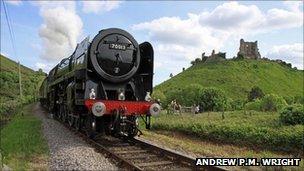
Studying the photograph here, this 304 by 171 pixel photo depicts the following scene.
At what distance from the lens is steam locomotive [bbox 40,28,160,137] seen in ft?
44.3

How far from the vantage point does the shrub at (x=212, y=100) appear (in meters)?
44.5

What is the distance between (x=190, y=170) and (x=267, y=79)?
9515 cm

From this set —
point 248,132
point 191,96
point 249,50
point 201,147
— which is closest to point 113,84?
point 201,147

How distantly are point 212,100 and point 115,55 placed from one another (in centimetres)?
3153

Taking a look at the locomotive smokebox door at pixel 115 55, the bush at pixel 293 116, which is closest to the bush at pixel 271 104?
the bush at pixel 293 116

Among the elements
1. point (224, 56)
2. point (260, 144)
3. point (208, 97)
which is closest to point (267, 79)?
point (224, 56)

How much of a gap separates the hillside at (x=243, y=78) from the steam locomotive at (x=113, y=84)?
67120mm

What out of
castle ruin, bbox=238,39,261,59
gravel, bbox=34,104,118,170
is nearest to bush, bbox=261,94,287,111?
gravel, bbox=34,104,118,170

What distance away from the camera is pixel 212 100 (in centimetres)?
4472

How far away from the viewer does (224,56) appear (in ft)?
411

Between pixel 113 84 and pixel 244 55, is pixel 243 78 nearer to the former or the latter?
pixel 244 55

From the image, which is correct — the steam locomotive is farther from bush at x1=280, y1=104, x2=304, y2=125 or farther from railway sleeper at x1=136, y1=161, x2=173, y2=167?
bush at x1=280, y1=104, x2=304, y2=125

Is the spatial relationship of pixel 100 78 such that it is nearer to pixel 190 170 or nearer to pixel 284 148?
pixel 190 170

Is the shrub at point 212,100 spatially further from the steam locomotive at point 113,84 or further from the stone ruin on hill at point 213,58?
the stone ruin on hill at point 213,58
